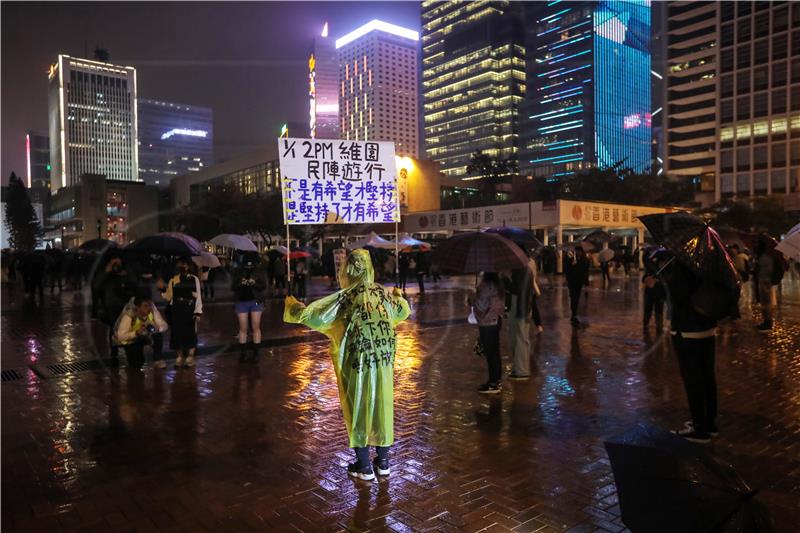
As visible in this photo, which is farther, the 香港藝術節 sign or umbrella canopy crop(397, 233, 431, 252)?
umbrella canopy crop(397, 233, 431, 252)

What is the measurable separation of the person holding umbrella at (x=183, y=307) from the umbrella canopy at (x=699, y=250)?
19.7 ft

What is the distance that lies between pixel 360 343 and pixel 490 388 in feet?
10.2

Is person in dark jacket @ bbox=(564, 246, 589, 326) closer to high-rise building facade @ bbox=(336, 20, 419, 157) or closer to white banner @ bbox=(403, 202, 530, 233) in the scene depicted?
white banner @ bbox=(403, 202, 530, 233)

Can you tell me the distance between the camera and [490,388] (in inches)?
261

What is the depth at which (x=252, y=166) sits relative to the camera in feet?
195

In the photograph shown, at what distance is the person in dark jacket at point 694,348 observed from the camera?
16.0 feet

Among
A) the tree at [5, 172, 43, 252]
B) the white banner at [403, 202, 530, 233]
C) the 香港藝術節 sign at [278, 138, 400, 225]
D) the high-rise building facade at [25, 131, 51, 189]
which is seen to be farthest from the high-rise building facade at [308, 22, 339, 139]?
the high-rise building facade at [25, 131, 51, 189]

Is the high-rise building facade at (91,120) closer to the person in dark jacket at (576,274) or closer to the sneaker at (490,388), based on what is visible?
the person in dark jacket at (576,274)

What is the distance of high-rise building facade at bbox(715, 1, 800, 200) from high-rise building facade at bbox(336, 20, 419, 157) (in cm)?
6412

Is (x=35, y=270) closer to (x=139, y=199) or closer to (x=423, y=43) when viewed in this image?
(x=139, y=199)

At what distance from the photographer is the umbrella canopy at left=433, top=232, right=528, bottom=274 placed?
613 cm

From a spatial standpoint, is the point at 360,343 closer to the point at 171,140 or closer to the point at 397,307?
the point at 397,307

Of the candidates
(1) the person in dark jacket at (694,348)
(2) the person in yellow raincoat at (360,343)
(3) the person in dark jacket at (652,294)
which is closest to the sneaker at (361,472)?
(2) the person in yellow raincoat at (360,343)

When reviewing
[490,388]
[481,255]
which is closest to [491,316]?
[481,255]
